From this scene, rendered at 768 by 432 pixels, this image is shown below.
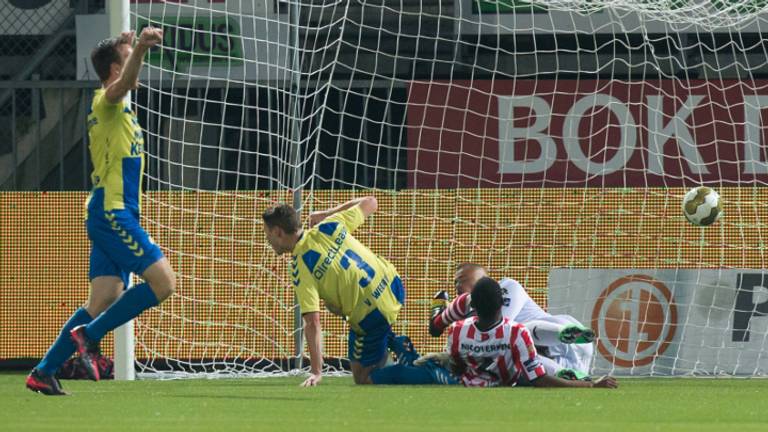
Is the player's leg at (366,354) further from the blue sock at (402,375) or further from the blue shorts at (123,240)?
the blue shorts at (123,240)

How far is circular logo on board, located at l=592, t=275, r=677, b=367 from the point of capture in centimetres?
1107

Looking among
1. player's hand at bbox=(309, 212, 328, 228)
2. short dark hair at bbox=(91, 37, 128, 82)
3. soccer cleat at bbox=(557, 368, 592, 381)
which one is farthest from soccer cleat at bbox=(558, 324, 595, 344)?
short dark hair at bbox=(91, 37, 128, 82)

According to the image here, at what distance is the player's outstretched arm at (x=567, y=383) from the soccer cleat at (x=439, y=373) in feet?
2.14

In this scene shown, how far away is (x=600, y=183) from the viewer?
42.4 feet

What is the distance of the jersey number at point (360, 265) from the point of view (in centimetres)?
901

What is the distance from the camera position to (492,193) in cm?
1173

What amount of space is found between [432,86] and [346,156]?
1043mm

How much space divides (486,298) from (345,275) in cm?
100

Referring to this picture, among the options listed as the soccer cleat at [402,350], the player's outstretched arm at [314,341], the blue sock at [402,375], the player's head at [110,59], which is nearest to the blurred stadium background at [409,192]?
the soccer cleat at [402,350]

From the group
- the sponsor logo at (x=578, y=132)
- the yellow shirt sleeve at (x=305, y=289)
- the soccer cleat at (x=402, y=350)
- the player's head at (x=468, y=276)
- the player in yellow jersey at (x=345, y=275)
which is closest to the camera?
the yellow shirt sleeve at (x=305, y=289)

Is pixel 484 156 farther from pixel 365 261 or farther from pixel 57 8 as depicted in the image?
pixel 57 8

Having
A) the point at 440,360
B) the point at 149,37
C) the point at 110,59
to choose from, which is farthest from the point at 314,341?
the point at 149,37

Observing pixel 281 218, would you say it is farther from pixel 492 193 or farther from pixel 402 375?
pixel 492 193

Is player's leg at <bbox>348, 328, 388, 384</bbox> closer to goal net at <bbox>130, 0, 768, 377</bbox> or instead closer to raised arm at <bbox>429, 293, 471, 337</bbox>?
raised arm at <bbox>429, 293, 471, 337</bbox>
